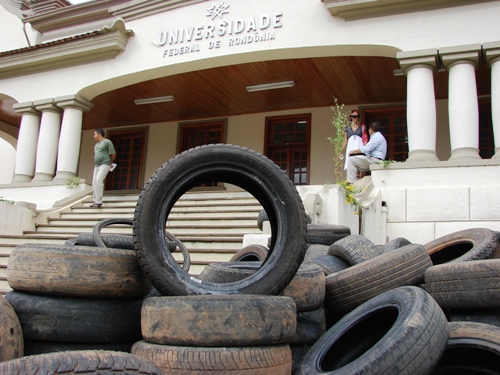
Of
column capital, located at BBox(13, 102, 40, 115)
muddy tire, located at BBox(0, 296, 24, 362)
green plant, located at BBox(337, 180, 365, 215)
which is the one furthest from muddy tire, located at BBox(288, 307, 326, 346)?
column capital, located at BBox(13, 102, 40, 115)

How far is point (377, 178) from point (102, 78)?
8.28 meters

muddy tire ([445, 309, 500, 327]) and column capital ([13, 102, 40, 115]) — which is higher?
column capital ([13, 102, 40, 115])

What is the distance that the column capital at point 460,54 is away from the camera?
10.1 m

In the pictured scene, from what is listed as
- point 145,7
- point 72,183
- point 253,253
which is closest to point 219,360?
point 253,253

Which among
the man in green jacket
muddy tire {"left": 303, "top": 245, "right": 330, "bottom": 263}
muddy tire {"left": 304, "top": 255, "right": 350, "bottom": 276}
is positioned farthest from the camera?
the man in green jacket

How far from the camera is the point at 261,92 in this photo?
576 inches

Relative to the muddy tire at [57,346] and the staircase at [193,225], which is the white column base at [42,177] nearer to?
the staircase at [193,225]

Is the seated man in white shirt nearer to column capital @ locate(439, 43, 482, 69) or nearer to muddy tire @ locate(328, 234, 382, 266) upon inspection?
column capital @ locate(439, 43, 482, 69)

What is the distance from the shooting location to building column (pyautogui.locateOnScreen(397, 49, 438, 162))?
401 inches

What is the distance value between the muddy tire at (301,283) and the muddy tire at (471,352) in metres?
1.05

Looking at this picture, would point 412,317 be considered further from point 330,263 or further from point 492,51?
point 492,51

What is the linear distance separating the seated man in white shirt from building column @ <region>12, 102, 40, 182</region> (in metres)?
9.71

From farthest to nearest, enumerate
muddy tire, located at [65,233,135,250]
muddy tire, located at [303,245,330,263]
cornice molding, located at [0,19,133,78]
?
1. cornice molding, located at [0,19,133,78]
2. muddy tire, located at [303,245,330,263]
3. muddy tire, located at [65,233,135,250]

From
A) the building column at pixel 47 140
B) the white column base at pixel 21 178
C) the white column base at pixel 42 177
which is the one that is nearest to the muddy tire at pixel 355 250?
the white column base at pixel 42 177
